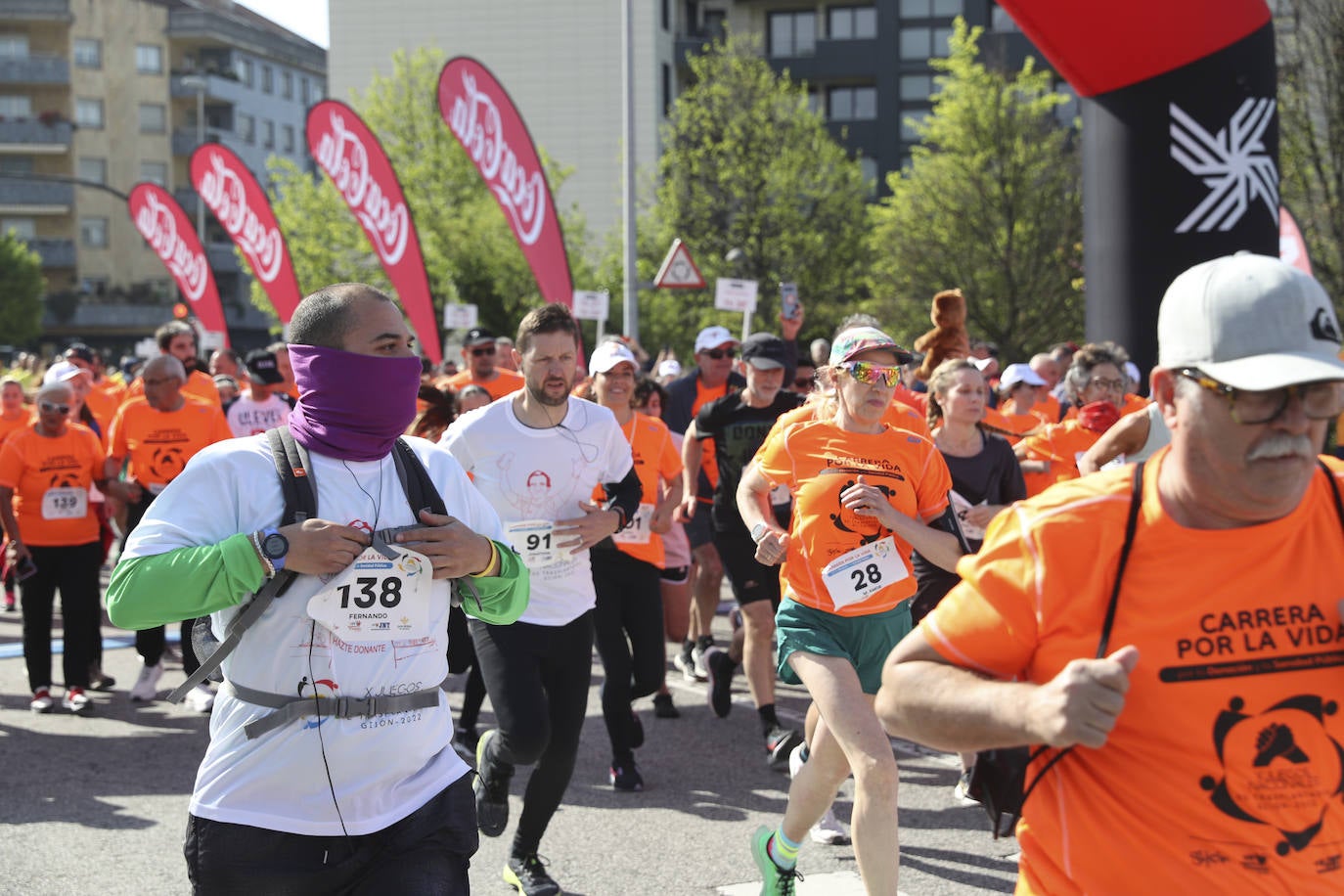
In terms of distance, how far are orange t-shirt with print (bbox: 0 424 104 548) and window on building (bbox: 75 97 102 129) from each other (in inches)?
2725

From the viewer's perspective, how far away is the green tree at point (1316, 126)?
23375 millimetres

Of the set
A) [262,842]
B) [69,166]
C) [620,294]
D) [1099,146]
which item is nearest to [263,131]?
[69,166]

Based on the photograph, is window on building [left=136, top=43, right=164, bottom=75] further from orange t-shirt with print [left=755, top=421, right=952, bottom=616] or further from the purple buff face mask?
the purple buff face mask

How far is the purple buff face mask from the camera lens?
3.19 m

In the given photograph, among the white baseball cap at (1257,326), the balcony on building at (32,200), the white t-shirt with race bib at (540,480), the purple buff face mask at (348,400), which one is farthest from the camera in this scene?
the balcony on building at (32,200)

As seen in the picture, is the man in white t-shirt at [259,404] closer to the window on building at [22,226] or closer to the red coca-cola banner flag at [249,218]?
the red coca-cola banner flag at [249,218]

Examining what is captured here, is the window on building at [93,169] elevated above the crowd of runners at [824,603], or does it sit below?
above

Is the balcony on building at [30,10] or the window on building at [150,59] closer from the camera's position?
the balcony on building at [30,10]

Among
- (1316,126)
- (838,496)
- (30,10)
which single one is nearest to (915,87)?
(1316,126)

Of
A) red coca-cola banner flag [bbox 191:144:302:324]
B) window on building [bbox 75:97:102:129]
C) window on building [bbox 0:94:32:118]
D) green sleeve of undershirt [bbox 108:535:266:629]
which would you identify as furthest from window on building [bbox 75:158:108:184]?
green sleeve of undershirt [bbox 108:535:266:629]

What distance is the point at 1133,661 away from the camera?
203 cm

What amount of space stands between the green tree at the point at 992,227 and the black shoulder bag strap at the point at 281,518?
101 feet

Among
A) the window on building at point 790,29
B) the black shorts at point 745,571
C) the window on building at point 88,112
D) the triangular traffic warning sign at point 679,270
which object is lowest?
the black shorts at point 745,571

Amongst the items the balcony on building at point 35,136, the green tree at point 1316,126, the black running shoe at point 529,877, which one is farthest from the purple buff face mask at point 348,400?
the balcony on building at point 35,136
